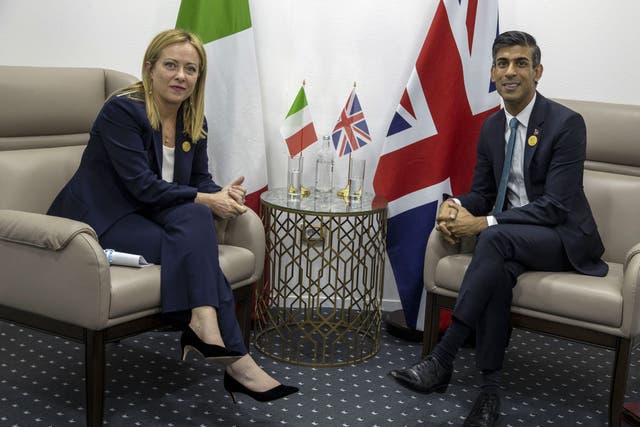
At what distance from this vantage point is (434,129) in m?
3.57

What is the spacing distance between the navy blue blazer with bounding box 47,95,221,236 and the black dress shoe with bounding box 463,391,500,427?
1221 mm

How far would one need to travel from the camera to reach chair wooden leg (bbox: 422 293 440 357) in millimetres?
3143

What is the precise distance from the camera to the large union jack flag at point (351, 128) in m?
3.68

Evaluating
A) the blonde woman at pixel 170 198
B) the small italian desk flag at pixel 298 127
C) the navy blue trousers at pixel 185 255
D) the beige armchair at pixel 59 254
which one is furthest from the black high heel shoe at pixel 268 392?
the small italian desk flag at pixel 298 127

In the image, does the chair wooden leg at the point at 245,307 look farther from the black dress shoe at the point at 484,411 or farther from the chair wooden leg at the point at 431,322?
the black dress shoe at the point at 484,411

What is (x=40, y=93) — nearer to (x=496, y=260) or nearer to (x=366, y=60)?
(x=366, y=60)

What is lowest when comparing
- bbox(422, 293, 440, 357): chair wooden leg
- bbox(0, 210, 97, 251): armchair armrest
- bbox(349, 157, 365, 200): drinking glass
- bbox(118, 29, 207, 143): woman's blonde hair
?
bbox(422, 293, 440, 357): chair wooden leg

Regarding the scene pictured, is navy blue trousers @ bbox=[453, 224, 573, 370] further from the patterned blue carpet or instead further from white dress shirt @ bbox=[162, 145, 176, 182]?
white dress shirt @ bbox=[162, 145, 176, 182]

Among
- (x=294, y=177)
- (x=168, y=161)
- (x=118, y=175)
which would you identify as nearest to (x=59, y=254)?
(x=118, y=175)

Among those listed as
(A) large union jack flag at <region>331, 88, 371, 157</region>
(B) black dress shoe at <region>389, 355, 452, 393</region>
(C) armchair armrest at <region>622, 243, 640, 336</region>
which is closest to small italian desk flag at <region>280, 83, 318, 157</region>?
(A) large union jack flag at <region>331, 88, 371, 157</region>

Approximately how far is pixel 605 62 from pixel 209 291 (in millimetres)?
2155

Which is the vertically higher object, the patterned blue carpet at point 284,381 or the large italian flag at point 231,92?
the large italian flag at point 231,92

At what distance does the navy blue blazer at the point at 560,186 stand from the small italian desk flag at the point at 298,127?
973mm

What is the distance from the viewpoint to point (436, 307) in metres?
3.14
